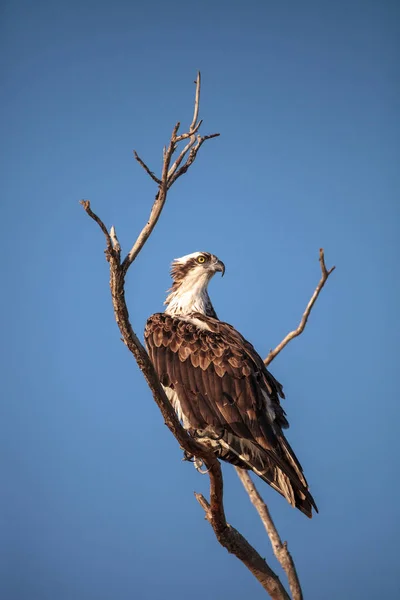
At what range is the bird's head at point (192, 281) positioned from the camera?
8539 millimetres

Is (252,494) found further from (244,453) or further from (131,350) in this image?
(131,350)

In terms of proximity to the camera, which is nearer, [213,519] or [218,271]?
[213,519]

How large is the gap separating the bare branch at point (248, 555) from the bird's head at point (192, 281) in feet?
8.40

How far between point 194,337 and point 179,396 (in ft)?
2.20

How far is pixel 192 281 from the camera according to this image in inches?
342

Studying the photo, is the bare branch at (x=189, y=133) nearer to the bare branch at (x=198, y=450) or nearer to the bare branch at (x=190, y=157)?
the bare branch at (x=190, y=157)

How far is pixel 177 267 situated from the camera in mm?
9016

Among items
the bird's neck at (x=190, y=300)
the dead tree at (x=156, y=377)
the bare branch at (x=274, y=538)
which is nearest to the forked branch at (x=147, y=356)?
the dead tree at (x=156, y=377)

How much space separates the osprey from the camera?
697 centimetres

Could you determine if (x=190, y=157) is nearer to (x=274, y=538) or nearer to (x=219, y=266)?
(x=219, y=266)

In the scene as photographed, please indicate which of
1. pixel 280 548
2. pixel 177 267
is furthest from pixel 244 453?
pixel 177 267

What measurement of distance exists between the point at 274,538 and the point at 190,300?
10.8 ft

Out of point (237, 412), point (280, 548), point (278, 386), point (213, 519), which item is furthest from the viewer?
point (280, 548)

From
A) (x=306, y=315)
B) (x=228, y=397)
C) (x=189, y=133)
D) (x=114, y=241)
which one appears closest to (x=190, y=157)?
(x=189, y=133)
